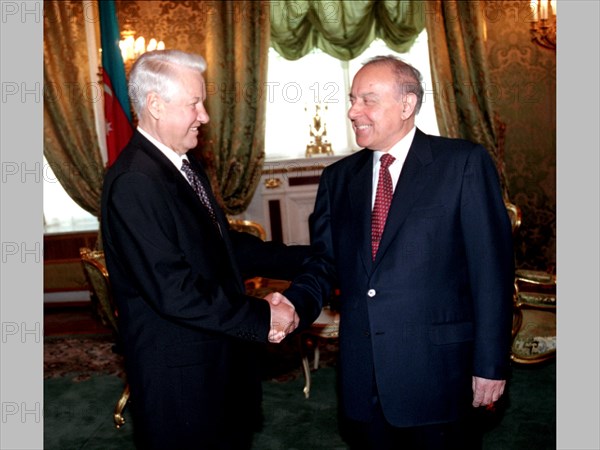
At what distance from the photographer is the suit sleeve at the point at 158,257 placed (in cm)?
183

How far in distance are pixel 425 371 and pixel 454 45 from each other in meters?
4.57

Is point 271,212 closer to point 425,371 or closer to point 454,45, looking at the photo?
point 454,45

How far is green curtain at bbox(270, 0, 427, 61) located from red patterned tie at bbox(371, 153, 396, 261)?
4.29 metres

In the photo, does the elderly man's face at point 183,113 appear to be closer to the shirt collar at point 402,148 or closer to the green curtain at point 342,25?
the shirt collar at point 402,148

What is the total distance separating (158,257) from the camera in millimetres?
1824

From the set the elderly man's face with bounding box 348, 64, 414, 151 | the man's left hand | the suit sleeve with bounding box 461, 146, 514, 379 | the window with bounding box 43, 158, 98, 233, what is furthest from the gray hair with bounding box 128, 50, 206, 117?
the window with bounding box 43, 158, 98, 233

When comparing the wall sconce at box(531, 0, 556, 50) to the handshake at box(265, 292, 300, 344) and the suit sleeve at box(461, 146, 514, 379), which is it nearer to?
the suit sleeve at box(461, 146, 514, 379)

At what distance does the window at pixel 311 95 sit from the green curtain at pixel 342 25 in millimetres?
A: 229

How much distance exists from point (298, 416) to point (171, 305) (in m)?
1.78

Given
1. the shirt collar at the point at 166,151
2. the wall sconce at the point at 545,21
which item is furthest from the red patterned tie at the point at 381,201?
the wall sconce at the point at 545,21

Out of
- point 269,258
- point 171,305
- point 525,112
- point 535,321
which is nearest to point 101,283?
point 269,258

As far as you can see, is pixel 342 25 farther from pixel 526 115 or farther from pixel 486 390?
pixel 486 390

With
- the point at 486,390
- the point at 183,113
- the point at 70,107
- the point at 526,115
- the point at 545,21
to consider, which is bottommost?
the point at 486,390

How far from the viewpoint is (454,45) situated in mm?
5910
